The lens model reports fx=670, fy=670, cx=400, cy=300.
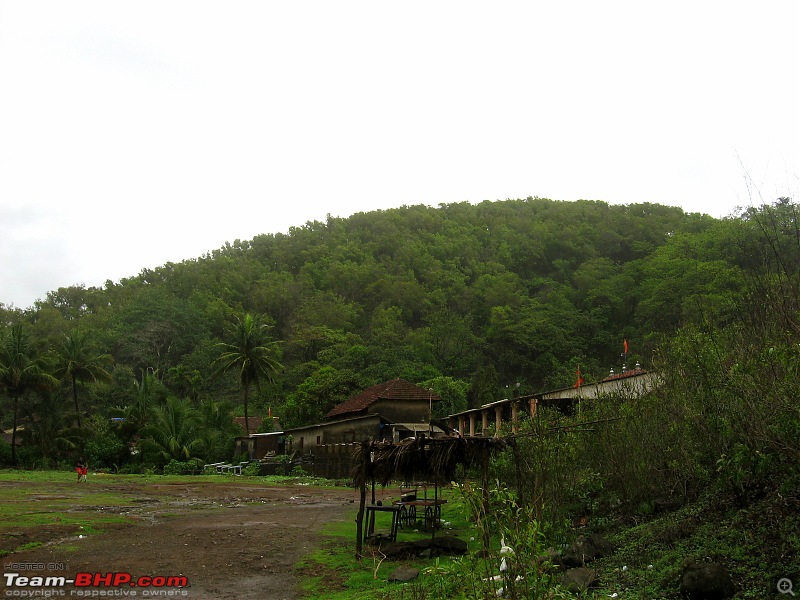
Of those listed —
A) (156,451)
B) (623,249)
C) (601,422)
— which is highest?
(623,249)

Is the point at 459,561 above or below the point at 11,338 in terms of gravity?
below

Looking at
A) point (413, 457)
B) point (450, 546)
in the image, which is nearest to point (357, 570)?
point (450, 546)

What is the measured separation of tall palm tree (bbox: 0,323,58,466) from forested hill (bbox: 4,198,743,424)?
1153 cm

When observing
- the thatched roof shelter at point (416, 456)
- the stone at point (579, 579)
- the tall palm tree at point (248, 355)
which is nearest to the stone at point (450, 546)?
the thatched roof shelter at point (416, 456)

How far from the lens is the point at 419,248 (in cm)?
7631

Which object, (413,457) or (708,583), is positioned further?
(413,457)

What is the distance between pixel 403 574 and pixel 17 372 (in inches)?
1505

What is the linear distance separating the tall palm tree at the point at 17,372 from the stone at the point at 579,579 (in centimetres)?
4011

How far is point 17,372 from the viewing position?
40.9 meters

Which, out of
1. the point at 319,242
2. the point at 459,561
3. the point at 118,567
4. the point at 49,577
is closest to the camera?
the point at 459,561

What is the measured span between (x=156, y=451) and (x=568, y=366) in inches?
1209

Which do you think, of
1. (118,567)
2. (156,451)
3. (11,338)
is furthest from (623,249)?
(118,567)

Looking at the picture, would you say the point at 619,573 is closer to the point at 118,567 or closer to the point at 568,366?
the point at 118,567

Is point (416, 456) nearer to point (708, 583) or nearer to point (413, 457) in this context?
point (413, 457)
